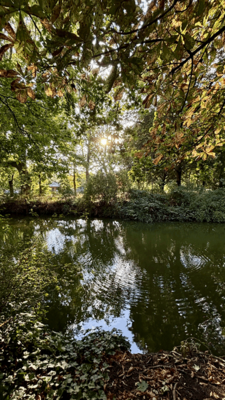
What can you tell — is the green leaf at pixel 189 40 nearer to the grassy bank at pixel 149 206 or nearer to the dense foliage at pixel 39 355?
the dense foliage at pixel 39 355

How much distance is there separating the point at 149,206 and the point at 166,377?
11945 mm

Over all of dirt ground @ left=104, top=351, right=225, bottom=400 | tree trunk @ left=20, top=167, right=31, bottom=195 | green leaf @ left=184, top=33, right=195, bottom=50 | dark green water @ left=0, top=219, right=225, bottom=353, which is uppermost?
tree trunk @ left=20, top=167, right=31, bottom=195

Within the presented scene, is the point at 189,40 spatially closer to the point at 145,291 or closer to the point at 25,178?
the point at 145,291

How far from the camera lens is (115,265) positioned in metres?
5.79

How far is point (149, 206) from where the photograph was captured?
1355 cm

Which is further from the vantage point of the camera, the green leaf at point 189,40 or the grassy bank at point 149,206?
the grassy bank at point 149,206

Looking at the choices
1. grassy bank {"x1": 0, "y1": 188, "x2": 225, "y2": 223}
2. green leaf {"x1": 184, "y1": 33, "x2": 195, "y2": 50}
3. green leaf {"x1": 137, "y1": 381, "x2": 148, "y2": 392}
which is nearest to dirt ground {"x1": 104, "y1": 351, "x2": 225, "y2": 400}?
green leaf {"x1": 137, "y1": 381, "x2": 148, "y2": 392}

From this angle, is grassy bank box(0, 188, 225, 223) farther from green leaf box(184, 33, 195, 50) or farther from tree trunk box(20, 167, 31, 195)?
green leaf box(184, 33, 195, 50)

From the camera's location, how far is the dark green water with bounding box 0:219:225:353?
9.95 feet

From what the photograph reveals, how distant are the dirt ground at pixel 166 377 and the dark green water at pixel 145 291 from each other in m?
0.46

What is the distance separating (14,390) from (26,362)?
34 centimetres

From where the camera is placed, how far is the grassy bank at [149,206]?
13.1 metres

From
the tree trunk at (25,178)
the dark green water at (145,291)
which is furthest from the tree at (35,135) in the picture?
the dark green water at (145,291)

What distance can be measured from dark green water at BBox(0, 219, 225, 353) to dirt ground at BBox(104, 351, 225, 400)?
46cm
